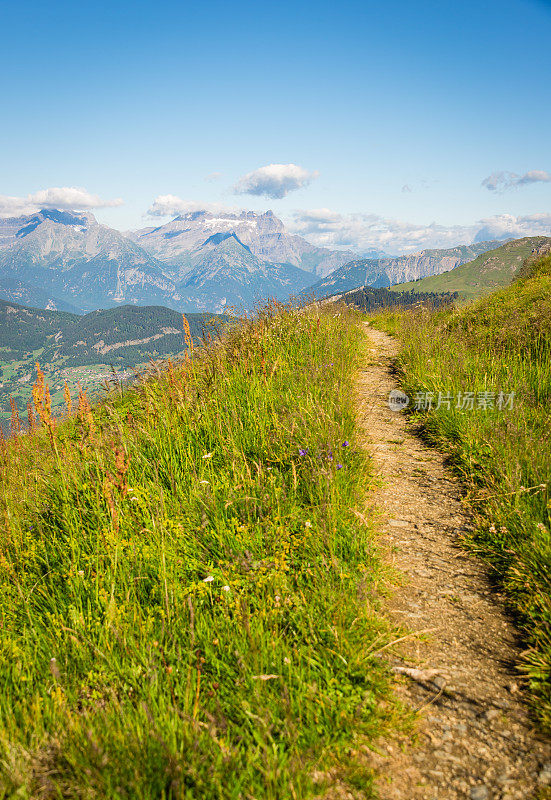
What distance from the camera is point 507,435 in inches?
178

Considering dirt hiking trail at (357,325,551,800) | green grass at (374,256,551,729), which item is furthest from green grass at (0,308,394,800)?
green grass at (374,256,551,729)

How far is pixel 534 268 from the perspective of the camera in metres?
15.0

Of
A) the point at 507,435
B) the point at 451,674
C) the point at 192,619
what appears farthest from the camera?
the point at 507,435

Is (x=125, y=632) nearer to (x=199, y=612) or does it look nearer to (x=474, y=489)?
(x=199, y=612)

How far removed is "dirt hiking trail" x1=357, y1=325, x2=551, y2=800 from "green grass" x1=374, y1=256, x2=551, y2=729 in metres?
0.16

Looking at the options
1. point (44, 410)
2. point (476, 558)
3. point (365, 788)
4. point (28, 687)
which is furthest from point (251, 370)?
point (365, 788)

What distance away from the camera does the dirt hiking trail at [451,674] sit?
1.88m

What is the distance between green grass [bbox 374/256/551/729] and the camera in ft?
9.35

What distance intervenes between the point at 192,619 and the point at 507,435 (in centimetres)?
396

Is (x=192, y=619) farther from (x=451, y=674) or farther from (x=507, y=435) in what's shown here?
(x=507, y=435)

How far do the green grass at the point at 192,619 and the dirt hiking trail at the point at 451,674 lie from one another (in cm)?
19

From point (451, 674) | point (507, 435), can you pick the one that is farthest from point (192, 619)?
point (507, 435)

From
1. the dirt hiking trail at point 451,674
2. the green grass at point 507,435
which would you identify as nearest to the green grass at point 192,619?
the dirt hiking trail at point 451,674

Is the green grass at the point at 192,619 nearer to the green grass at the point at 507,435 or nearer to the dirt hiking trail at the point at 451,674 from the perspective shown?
the dirt hiking trail at the point at 451,674
